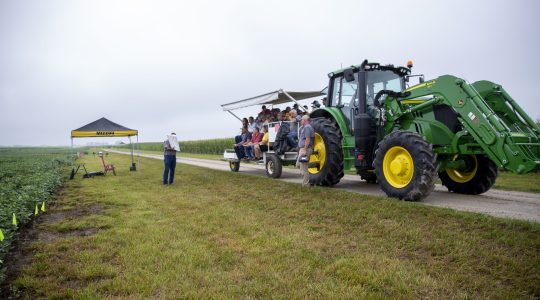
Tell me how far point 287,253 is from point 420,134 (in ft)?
15.3

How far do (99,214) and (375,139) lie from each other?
6.29m

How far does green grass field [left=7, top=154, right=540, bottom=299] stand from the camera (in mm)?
3344

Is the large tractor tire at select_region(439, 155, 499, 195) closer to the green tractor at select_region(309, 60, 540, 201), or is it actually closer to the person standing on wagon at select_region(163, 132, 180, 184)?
the green tractor at select_region(309, 60, 540, 201)

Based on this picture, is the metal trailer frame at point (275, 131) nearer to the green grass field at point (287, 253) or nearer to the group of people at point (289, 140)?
the group of people at point (289, 140)

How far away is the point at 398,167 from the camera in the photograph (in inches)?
275

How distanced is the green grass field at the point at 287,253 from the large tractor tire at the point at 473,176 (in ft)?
8.12

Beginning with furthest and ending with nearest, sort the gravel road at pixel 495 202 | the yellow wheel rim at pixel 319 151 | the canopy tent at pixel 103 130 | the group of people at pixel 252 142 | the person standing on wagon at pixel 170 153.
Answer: the canopy tent at pixel 103 130 < the group of people at pixel 252 142 < the person standing on wagon at pixel 170 153 < the yellow wheel rim at pixel 319 151 < the gravel road at pixel 495 202

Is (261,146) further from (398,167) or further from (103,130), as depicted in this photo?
(103,130)

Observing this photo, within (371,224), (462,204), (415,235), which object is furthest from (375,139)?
(415,235)

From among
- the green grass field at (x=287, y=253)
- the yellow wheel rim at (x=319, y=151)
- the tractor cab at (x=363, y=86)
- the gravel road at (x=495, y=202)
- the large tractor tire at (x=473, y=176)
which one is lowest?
the green grass field at (x=287, y=253)

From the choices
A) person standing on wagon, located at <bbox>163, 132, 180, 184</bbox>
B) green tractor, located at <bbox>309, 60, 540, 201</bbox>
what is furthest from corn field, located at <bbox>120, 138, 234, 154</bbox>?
green tractor, located at <bbox>309, 60, 540, 201</bbox>

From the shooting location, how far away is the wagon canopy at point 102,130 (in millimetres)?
A: 15289

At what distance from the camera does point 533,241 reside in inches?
167

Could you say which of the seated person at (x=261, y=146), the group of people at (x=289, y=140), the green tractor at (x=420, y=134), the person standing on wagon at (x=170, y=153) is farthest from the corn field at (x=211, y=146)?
the green tractor at (x=420, y=134)
